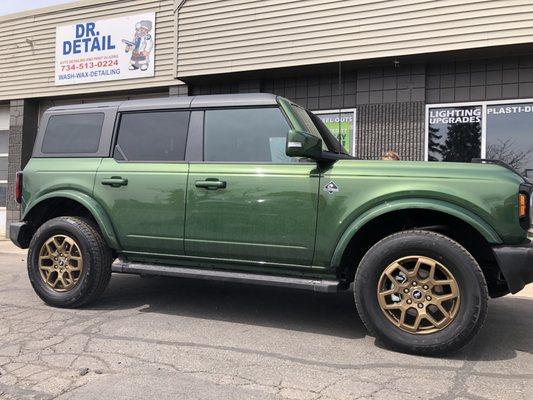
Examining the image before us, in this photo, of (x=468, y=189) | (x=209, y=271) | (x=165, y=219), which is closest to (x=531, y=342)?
(x=468, y=189)

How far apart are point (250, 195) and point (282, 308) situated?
1510mm

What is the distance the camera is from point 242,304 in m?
5.54

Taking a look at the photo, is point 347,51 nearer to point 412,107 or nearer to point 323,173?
point 412,107

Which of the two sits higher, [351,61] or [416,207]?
[351,61]

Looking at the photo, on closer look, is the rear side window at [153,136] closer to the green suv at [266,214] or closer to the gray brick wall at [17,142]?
the green suv at [266,214]

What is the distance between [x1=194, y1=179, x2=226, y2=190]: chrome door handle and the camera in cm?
461

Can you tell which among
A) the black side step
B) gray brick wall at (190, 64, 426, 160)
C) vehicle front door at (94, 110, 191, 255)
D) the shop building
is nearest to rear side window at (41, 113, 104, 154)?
vehicle front door at (94, 110, 191, 255)

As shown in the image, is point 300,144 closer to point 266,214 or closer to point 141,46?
point 266,214

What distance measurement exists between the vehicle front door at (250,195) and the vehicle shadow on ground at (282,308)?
0.76 m

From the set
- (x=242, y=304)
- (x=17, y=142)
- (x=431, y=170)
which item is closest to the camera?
(x=431, y=170)

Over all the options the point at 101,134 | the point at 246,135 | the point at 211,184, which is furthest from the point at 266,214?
the point at 101,134

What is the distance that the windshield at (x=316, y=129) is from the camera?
488cm

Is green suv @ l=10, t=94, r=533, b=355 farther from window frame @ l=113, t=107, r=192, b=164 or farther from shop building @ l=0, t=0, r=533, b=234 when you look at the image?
shop building @ l=0, t=0, r=533, b=234

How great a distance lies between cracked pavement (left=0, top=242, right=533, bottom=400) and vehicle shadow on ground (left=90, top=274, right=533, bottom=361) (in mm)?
19
